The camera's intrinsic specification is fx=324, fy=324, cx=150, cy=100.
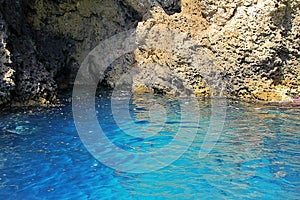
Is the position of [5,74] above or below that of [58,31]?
below

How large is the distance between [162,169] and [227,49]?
642cm

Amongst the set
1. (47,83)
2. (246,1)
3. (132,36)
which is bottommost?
(47,83)

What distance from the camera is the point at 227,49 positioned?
10195mm

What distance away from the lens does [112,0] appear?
1268 centimetres

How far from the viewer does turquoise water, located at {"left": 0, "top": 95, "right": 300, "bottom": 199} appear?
4.09 metres

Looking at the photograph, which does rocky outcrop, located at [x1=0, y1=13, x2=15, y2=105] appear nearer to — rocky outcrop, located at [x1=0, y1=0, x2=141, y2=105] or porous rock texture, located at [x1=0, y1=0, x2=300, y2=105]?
porous rock texture, located at [x1=0, y1=0, x2=300, y2=105]

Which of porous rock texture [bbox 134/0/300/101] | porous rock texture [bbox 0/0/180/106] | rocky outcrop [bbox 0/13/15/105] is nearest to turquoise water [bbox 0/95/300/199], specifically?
rocky outcrop [bbox 0/13/15/105]

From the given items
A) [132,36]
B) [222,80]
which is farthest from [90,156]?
[132,36]

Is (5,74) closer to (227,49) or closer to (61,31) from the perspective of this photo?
(61,31)

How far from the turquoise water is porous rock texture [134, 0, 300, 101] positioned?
96.1 inches

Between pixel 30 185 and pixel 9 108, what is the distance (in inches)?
183

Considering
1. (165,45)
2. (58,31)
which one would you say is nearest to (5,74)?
(58,31)

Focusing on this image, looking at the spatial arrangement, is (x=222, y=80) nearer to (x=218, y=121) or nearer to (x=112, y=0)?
(x=218, y=121)

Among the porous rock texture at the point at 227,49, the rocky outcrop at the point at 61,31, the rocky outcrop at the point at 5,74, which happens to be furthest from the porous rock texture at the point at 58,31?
the porous rock texture at the point at 227,49
